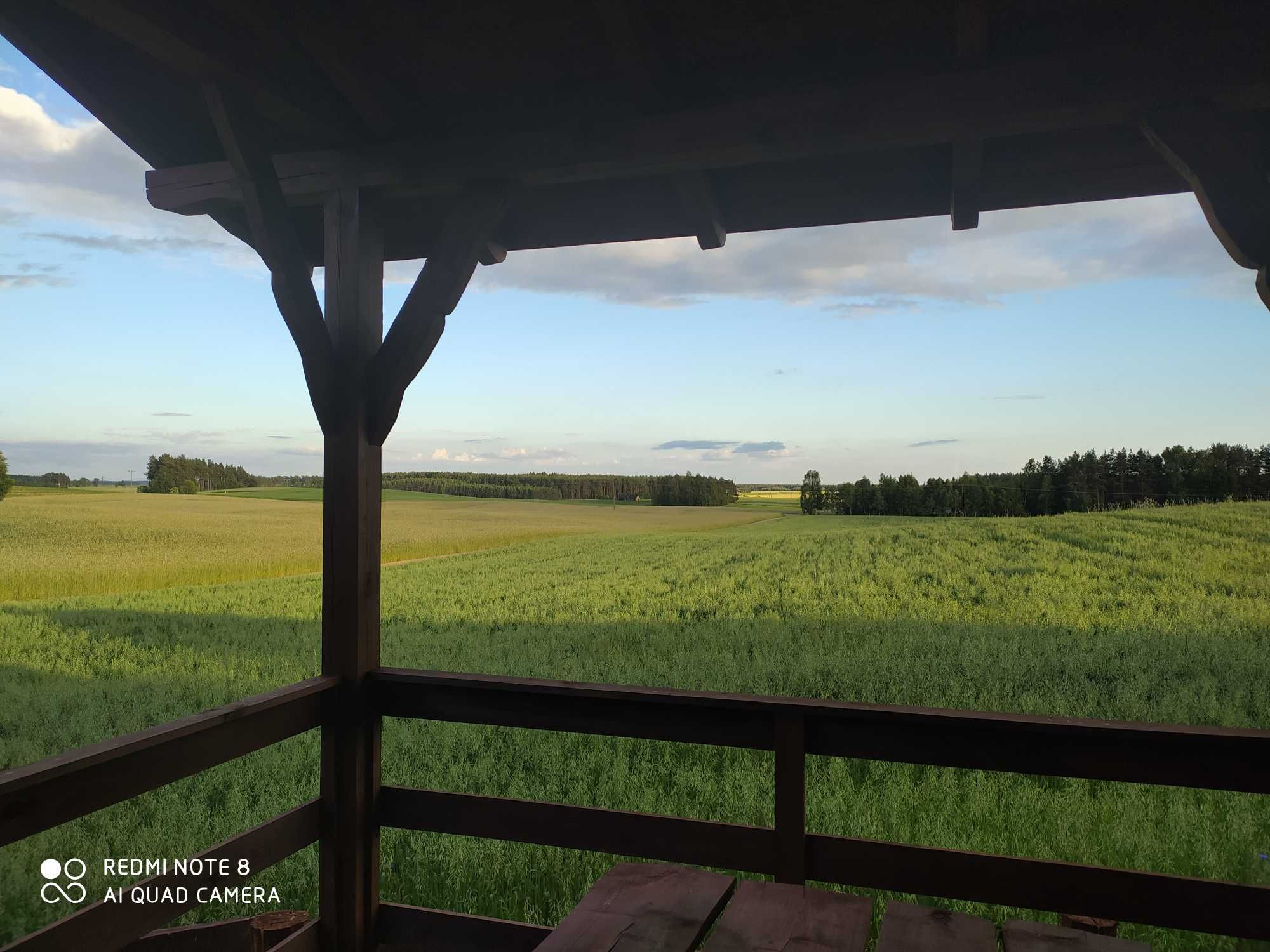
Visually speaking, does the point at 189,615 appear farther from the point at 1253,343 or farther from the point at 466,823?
the point at 1253,343

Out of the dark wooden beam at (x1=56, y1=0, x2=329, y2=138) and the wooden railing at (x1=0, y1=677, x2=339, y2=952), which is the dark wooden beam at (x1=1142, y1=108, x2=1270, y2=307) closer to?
the dark wooden beam at (x1=56, y1=0, x2=329, y2=138)

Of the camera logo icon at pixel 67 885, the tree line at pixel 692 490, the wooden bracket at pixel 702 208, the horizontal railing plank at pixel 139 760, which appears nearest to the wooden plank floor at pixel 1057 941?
the horizontal railing plank at pixel 139 760

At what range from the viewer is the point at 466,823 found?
2398mm

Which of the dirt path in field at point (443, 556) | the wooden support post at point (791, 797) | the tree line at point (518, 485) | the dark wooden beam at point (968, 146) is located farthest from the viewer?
the tree line at point (518, 485)

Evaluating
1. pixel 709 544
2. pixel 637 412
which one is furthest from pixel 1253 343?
pixel 637 412

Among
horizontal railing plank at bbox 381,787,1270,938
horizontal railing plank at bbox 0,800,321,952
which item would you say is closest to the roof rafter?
horizontal railing plank at bbox 0,800,321,952

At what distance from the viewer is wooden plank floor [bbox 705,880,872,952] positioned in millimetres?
1101

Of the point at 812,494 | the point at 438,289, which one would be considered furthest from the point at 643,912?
the point at 812,494

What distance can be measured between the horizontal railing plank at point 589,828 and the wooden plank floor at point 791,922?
0.79 metres

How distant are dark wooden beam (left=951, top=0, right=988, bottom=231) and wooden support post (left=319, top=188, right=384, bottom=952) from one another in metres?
1.87

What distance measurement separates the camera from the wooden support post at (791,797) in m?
2.07

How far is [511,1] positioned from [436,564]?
19.1 metres

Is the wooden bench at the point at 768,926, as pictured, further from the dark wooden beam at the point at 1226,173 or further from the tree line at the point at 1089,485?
the tree line at the point at 1089,485

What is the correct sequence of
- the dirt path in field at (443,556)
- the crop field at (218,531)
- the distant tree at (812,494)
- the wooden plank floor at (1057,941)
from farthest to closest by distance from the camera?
1. the distant tree at (812,494)
2. the dirt path in field at (443,556)
3. the crop field at (218,531)
4. the wooden plank floor at (1057,941)
